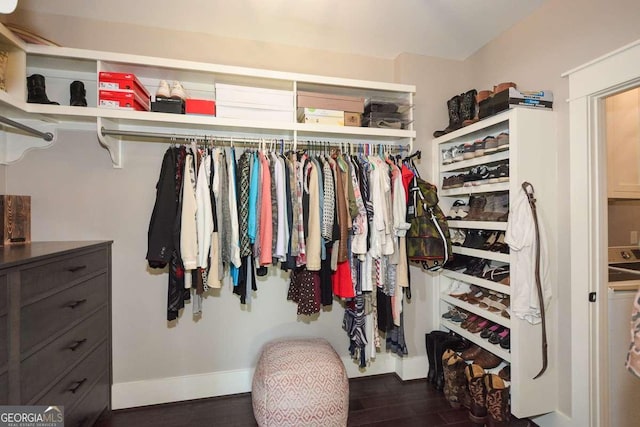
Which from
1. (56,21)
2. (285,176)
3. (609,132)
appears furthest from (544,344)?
(56,21)

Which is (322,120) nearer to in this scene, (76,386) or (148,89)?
(148,89)

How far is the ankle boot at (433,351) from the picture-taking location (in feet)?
7.02

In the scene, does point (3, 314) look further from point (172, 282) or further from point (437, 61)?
point (437, 61)

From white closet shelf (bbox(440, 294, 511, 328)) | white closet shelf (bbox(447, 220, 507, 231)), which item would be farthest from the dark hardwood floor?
white closet shelf (bbox(447, 220, 507, 231))

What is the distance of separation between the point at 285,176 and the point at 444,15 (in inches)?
58.0

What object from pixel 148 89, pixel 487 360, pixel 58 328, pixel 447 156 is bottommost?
pixel 487 360

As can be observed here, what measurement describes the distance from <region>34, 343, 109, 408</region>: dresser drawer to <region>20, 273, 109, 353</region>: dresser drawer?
250 millimetres

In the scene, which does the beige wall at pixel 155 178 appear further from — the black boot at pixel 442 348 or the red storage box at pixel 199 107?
the red storage box at pixel 199 107

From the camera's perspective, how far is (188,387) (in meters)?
2.01

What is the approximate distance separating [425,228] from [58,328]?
79.0 inches

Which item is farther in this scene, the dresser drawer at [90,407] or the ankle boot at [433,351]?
the ankle boot at [433,351]

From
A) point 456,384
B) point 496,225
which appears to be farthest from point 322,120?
point 456,384

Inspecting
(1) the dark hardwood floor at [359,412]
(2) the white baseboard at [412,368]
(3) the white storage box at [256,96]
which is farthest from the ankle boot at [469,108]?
(1) the dark hardwood floor at [359,412]

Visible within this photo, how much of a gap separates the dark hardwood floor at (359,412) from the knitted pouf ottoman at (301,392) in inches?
11.0
